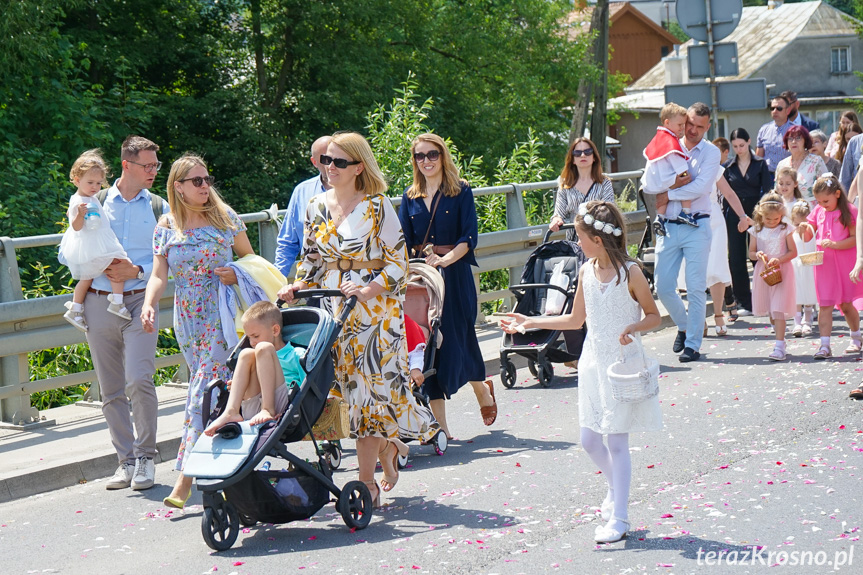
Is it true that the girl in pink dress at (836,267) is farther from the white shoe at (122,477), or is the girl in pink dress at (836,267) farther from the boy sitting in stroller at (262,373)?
the white shoe at (122,477)

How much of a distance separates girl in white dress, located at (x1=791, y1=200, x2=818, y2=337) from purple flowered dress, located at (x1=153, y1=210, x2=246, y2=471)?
20.3ft

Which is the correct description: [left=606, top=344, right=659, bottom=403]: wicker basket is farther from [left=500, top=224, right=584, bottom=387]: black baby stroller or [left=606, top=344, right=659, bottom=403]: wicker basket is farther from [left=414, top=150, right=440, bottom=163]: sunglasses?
[left=500, top=224, right=584, bottom=387]: black baby stroller

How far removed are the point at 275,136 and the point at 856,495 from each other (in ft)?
70.2

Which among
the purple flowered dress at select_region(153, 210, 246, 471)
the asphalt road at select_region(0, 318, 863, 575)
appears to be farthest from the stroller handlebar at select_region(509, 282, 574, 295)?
the purple flowered dress at select_region(153, 210, 246, 471)

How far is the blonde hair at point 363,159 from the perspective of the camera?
20.6 feet

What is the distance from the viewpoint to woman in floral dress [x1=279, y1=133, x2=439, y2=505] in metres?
6.30

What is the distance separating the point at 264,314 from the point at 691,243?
5748 mm

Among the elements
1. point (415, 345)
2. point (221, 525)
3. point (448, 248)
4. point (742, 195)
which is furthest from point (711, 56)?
point (221, 525)

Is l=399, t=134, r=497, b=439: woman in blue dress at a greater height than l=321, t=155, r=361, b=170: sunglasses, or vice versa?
l=321, t=155, r=361, b=170: sunglasses

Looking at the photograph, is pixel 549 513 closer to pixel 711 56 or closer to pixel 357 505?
pixel 357 505

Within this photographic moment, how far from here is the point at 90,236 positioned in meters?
7.13

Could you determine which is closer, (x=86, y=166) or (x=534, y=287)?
(x=86, y=166)

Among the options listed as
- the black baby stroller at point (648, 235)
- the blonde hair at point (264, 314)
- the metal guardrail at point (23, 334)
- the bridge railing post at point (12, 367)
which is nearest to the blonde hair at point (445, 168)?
the blonde hair at point (264, 314)

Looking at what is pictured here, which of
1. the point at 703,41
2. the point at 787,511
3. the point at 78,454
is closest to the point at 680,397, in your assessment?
the point at 787,511
